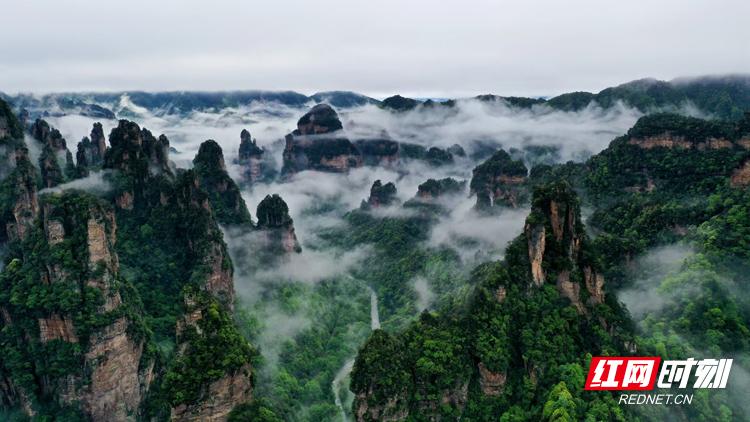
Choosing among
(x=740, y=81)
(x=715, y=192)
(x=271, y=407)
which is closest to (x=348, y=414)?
(x=271, y=407)

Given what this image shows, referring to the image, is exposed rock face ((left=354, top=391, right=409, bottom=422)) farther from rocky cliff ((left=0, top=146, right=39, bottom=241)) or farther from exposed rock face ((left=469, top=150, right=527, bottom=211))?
exposed rock face ((left=469, top=150, right=527, bottom=211))

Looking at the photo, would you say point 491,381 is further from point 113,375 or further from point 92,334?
point 92,334

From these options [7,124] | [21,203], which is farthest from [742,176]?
[7,124]

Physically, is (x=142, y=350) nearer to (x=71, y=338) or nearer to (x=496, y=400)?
(x=71, y=338)

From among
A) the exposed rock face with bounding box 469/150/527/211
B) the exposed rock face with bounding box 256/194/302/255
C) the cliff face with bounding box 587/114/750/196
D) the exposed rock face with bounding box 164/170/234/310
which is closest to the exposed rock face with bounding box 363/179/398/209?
the exposed rock face with bounding box 469/150/527/211

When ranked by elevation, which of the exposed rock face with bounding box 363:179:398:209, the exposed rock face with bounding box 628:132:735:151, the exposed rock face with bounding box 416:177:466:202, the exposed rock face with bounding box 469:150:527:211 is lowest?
the exposed rock face with bounding box 363:179:398:209

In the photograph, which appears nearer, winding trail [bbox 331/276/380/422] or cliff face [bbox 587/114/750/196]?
winding trail [bbox 331/276/380/422]

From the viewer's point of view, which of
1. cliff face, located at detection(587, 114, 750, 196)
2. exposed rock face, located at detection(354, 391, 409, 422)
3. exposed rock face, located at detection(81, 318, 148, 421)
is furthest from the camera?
cliff face, located at detection(587, 114, 750, 196)
